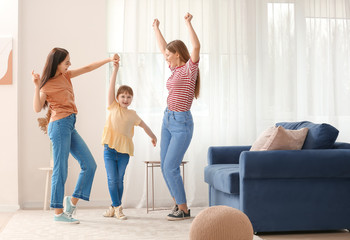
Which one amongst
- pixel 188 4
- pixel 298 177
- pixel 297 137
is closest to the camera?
pixel 298 177

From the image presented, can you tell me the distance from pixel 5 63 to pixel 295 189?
301cm

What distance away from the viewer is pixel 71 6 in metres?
4.91

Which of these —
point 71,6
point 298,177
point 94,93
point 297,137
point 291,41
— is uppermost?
point 71,6

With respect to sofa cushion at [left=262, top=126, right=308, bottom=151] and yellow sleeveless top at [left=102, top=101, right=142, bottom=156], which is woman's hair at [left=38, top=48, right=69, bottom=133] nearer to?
yellow sleeveless top at [left=102, top=101, right=142, bottom=156]

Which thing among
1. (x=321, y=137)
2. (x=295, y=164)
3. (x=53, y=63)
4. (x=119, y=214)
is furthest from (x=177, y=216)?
(x=53, y=63)

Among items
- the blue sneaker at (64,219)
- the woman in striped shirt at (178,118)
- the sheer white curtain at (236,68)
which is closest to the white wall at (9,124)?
the sheer white curtain at (236,68)

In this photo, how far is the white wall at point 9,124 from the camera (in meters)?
4.62

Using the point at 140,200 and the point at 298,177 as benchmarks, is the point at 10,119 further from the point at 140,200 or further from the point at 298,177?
the point at 298,177

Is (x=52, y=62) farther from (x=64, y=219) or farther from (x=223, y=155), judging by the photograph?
(x=223, y=155)

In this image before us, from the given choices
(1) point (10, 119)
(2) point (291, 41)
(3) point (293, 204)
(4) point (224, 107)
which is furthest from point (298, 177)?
(1) point (10, 119)

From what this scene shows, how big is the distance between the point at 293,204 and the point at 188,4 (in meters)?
2.59

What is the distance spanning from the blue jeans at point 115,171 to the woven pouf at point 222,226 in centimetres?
184

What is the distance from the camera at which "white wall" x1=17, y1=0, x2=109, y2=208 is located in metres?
4.82

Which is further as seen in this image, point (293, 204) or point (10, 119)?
point (10, 119)
